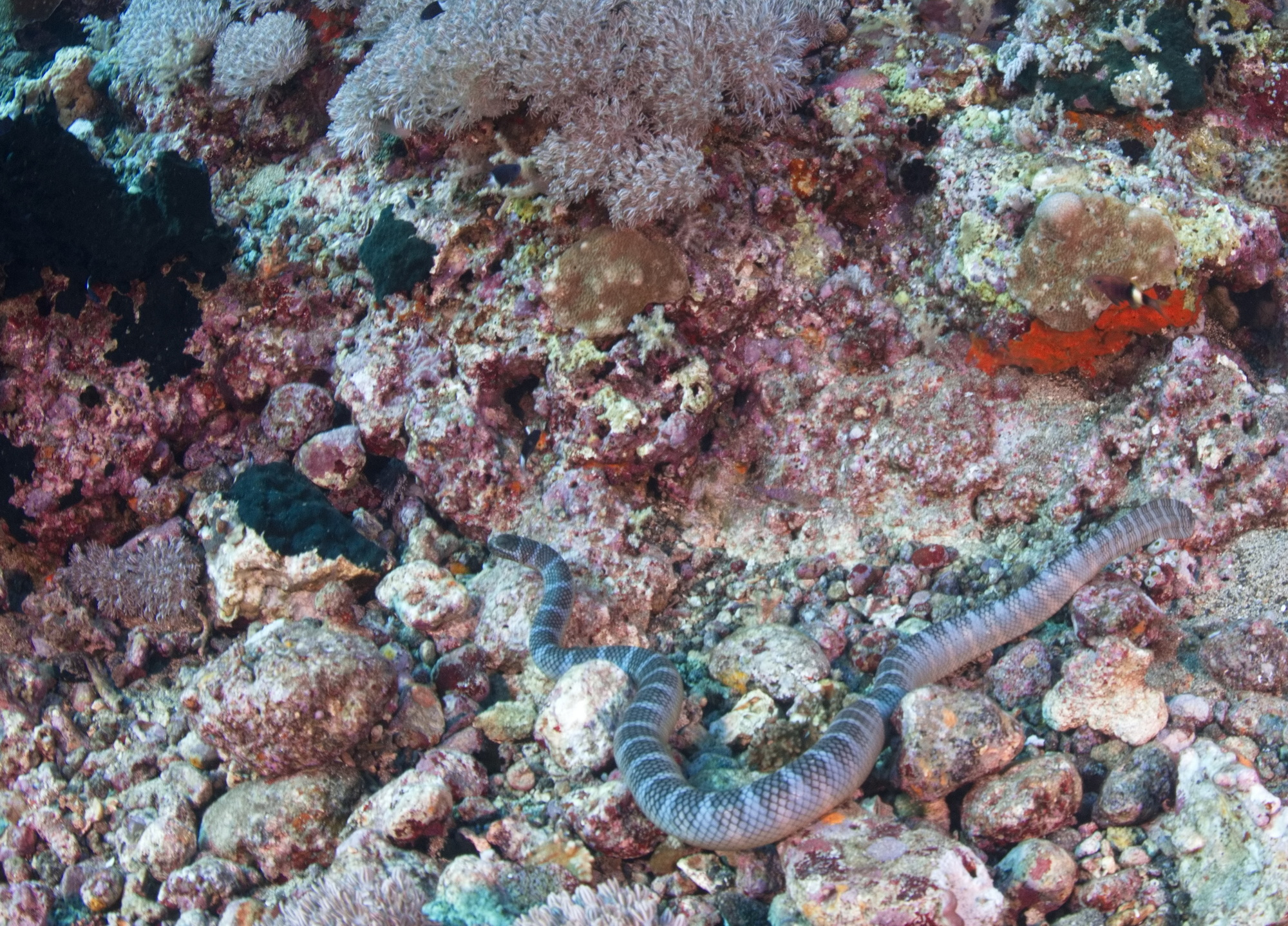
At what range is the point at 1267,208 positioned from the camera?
17.7 ft

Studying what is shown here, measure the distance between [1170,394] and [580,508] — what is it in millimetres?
3768

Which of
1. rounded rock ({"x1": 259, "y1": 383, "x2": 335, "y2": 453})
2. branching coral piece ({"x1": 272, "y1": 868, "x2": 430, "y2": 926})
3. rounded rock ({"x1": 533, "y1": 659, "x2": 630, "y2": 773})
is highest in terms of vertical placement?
rounded rock ({"x1": 259, "y1": 383, "x2": 335, "y2": 453})

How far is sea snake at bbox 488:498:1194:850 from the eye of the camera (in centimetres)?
365

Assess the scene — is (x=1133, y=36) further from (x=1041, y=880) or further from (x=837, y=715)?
(x=1041, y=880)

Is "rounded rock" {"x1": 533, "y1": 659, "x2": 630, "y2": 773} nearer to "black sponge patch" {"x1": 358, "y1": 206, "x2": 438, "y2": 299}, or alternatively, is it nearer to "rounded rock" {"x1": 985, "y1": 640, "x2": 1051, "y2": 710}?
"rounded rock" {"x1": 985, "y1": 640, "x2": 1051, "y2": 710}

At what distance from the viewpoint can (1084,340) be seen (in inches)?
206

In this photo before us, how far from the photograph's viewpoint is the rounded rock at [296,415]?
6.41m

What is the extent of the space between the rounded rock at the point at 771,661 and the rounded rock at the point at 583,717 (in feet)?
2.08

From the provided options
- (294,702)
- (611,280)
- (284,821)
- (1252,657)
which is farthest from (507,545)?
(1252,657)

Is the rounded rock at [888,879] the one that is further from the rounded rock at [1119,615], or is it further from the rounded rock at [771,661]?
the rounded rock at [1119,615]

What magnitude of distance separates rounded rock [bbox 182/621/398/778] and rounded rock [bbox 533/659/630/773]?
0.92m

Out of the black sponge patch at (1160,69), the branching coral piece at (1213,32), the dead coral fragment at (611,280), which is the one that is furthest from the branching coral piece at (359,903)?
the branching coral piece at (1213,32)

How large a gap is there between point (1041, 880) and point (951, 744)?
62cm

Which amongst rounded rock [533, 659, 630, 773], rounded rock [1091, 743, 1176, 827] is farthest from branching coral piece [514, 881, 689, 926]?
rounded rock [1091, 743, 1176, 827]
